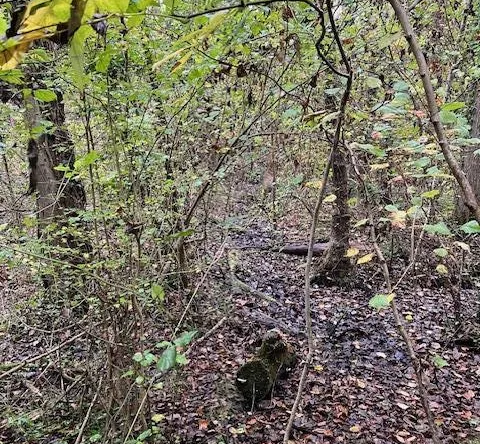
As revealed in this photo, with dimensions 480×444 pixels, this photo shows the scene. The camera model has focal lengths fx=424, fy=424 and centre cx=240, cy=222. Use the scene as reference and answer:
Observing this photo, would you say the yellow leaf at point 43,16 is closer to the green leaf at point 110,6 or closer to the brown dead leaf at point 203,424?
the green leaf at point 110,6

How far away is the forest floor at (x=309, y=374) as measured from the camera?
Result: 11.5 ft

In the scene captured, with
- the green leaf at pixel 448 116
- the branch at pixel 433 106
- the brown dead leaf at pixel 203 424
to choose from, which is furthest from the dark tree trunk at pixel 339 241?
the branch at pixel 433 106

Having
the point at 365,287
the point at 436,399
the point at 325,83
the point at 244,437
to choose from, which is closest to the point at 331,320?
the point at 365,287

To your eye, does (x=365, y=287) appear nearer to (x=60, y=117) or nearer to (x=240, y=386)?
(x=240, y=386)

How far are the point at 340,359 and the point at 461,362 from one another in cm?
119

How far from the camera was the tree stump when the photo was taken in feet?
12.7

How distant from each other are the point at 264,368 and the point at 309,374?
563 millimetres

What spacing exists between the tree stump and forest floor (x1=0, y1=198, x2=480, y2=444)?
9cm

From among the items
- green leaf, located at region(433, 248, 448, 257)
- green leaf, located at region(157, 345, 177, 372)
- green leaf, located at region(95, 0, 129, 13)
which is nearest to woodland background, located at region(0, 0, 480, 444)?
green leaf, located at region(157, 345, 177, 372)

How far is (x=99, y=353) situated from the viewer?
11.4 ft

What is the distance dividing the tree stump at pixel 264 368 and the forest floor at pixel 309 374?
9cm

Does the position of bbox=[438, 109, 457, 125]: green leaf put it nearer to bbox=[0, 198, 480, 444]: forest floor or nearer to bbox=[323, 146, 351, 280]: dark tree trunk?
bbox=[0, 198, 480, 444]: forest floor

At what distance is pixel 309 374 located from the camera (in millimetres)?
4199

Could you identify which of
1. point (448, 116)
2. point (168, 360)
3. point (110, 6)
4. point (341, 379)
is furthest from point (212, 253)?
point (110, 6)
